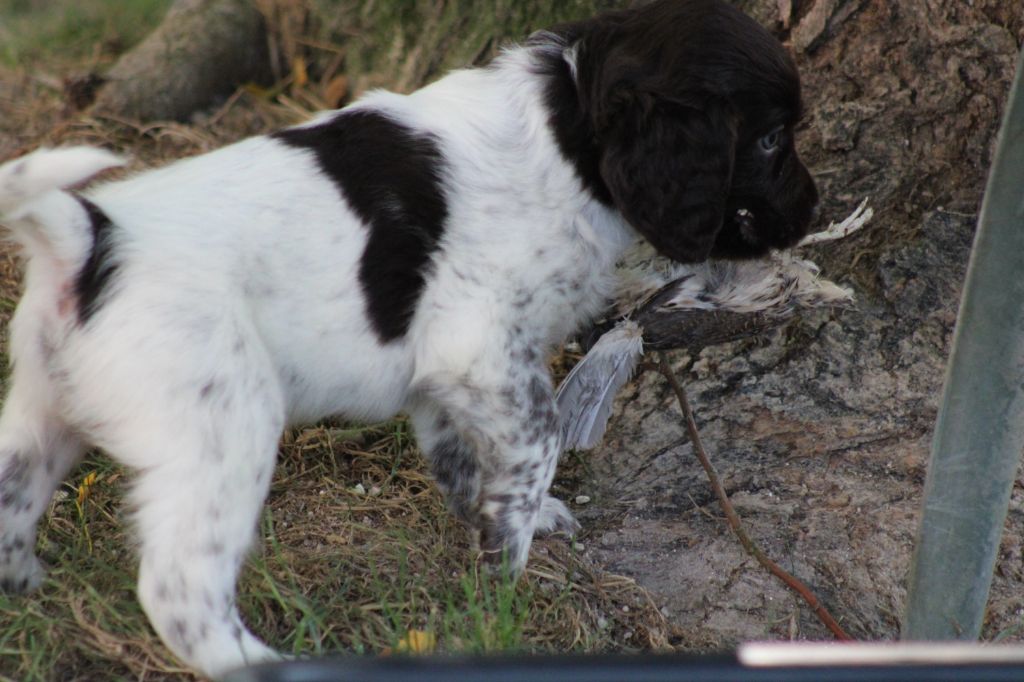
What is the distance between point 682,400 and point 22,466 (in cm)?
188

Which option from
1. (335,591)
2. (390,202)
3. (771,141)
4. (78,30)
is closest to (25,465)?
(335,591)

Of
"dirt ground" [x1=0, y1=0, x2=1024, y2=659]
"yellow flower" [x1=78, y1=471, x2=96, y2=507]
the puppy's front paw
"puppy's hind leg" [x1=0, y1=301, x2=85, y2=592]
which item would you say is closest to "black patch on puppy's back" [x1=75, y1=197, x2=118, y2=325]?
"puppy's hind leg" [x1=0, y1=301, x2=85, y2=592]

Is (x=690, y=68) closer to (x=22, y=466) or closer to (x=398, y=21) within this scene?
(x=22, y=466)

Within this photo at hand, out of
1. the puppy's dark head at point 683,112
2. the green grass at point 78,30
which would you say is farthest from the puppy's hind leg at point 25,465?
the green grass at point 78,30

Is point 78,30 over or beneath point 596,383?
beneath

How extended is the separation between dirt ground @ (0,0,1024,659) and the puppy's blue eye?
2.48ft

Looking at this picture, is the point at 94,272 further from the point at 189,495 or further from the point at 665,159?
the point at 665,159

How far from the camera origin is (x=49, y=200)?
8.68ft

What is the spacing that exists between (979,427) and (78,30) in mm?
6071

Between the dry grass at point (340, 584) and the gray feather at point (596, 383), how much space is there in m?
0.35

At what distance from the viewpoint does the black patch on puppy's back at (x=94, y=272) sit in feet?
8.90

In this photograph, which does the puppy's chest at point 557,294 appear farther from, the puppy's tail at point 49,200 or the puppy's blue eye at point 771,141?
the puppy's tail at point 49,200

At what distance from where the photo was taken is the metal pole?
8.21ft

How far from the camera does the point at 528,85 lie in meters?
3.36
